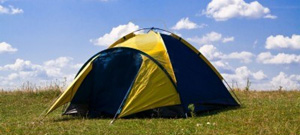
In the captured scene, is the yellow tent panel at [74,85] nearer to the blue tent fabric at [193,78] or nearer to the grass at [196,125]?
the grass at [196,125]

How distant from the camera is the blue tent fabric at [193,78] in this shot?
12672mm

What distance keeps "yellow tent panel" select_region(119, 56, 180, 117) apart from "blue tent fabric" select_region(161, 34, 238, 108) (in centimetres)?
33

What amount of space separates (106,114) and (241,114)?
14.1 feet

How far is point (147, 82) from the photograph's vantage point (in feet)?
39.9

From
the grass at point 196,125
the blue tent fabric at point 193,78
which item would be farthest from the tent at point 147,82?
the grass at point 196,125

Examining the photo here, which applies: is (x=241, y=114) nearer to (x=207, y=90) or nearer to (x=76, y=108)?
(x=207, y=90)

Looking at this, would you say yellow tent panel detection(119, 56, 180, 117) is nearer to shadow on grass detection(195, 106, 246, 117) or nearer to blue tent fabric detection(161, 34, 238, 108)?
blue tent fabric detection(161, 34, 238, 108)

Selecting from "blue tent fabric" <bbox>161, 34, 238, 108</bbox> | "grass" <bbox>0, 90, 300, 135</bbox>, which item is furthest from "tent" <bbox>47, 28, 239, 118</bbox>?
"grass" <bbox>0, 90, 300, 135</bbox>

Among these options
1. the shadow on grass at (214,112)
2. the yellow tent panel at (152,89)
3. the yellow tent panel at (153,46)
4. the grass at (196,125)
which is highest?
the yellow tent panel at (153,46)

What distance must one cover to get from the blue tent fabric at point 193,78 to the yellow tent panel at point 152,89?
33 centimetres

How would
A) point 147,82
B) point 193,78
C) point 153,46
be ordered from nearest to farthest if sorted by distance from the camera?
point 147,82
point 153,46
point 193,78

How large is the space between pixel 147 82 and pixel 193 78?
1846mm

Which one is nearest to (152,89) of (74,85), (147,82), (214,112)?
(147,82)

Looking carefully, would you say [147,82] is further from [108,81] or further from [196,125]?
[196,125]
